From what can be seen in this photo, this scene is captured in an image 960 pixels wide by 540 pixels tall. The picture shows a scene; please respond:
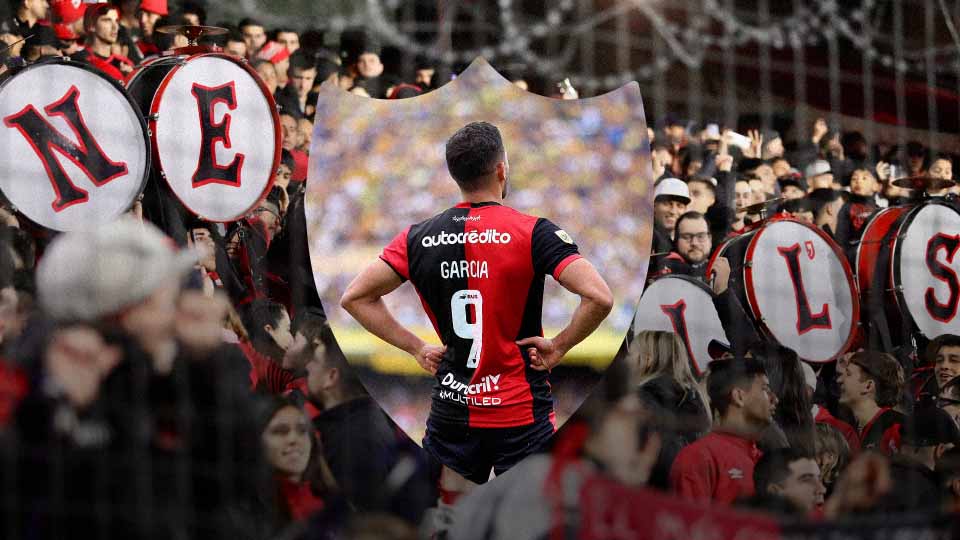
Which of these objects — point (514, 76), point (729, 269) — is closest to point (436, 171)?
point (514, 76)

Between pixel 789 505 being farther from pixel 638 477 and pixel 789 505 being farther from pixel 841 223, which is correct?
pixel 841 223

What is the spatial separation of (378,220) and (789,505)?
1696 mm

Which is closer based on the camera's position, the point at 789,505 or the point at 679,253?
the point at 789,505

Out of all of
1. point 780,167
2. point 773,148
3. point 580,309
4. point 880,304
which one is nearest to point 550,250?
point 580,309

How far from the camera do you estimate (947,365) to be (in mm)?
5406

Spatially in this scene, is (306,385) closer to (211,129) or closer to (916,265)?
(211,129)

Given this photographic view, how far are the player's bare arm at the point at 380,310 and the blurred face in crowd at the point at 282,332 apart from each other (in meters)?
0.59

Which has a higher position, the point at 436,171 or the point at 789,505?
the point at 436,171

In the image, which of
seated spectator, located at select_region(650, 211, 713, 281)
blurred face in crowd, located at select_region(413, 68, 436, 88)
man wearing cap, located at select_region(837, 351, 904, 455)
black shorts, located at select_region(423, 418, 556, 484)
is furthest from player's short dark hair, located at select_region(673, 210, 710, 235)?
black shorts, located at select_region(423, 418, 556, 484)

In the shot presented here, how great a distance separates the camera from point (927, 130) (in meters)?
7.91

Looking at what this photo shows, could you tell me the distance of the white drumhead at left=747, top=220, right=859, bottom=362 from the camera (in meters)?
5.06

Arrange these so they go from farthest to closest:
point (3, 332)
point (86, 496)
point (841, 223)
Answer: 1. point (841, 223)
2. point (3, 332)
3. point (86, 496)

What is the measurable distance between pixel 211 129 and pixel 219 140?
41 mm

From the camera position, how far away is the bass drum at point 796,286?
199 inches
